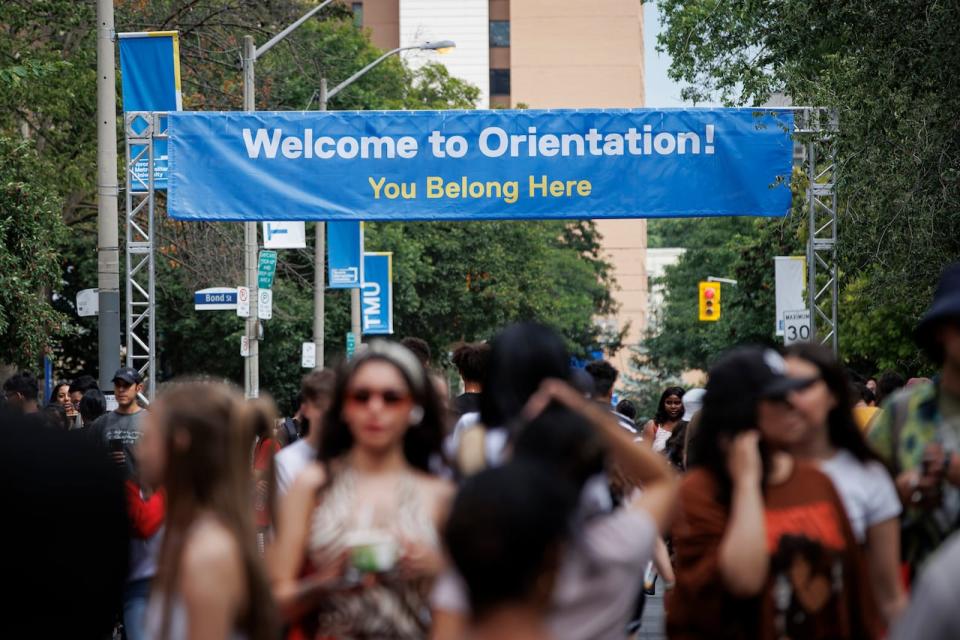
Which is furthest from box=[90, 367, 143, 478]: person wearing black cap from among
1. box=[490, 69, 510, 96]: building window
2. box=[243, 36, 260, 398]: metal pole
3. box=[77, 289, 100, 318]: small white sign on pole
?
box=[490, 69, 510, 96]: building window

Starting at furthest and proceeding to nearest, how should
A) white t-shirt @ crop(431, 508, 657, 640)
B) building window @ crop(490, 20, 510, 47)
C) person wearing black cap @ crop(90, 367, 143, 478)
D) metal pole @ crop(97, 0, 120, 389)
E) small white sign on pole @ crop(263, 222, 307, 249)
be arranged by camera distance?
building window @ crop(490, 20, 510, 47), small white sign on pole @ crop(263, 222, 307, 249), metal pole @ crop(97, 0, 120, 389), person wearing black cap @ crop(90, 367, 143, 478), white t-shirt @ crop(431, 508, 657, 640)

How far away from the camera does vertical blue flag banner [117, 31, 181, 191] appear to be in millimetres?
19984

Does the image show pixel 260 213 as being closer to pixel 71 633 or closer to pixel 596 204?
pixel 596 204

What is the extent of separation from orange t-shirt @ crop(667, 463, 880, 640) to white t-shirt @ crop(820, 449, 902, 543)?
0.61ft

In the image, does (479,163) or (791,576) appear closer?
(791,576)

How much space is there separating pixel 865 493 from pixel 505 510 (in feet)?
6.90

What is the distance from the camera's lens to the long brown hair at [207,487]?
4.05 meters

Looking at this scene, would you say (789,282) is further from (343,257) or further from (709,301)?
(709,301)

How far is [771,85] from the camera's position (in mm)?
21125

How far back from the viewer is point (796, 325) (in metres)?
→ 21.7

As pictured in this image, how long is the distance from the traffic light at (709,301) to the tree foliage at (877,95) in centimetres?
3830

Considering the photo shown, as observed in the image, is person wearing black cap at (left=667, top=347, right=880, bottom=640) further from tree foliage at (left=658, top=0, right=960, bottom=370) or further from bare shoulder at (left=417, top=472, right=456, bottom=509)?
tree foliage at (left=658, top=0, right=960, bottom=370)

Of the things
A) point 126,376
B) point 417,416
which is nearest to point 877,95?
point 126,376

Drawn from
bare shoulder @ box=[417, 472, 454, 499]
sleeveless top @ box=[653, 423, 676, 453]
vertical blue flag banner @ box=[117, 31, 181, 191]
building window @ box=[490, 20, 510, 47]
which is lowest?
sleeveless top @ box=[653, 423, 676, 453]
